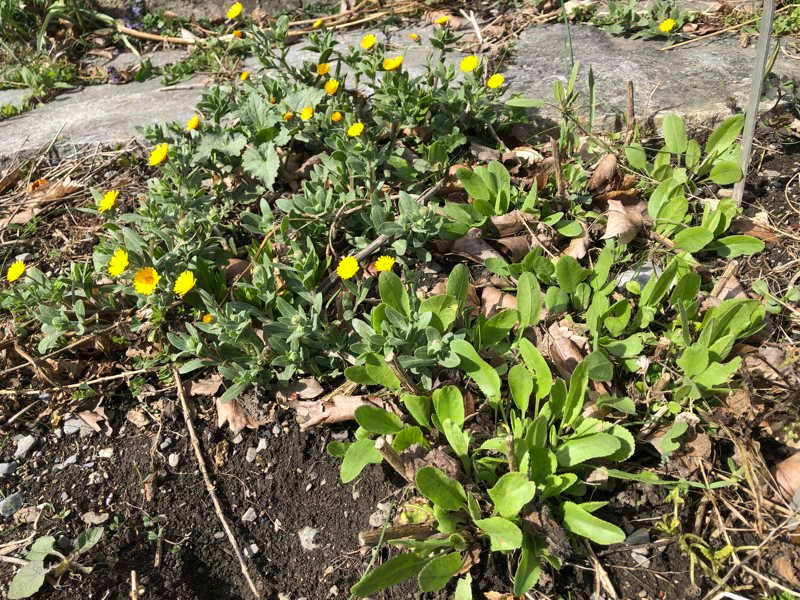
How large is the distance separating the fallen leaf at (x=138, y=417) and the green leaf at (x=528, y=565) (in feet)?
4.86

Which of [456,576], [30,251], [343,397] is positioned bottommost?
[456,576]

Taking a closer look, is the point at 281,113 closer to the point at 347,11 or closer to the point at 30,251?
the point at 30,251

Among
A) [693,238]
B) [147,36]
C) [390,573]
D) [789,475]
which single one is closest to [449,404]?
[390,573]

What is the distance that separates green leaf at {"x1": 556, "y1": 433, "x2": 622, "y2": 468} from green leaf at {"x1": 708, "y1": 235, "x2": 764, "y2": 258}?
41.9 inches

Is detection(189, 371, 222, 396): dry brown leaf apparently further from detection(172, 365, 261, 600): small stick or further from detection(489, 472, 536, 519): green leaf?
detection(489, 472, 536, 519): green leaf

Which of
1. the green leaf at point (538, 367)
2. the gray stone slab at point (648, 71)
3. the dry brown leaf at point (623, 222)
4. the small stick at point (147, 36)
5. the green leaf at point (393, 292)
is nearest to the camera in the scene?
the green leaf at point (538, 367)

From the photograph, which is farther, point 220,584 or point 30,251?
point 30,251

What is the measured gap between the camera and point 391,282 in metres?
2.19

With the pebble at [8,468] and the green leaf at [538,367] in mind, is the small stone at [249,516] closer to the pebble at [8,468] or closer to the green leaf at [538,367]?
the pebble at [8,468]

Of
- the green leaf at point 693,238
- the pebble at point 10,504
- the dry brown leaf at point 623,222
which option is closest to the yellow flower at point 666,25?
the dry brown leaf at point 623,222

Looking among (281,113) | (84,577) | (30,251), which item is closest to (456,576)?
(84,577)

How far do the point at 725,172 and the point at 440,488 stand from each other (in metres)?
1.87

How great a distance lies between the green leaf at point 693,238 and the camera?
2365 millimetres

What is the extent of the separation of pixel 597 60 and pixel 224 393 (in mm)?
2779
